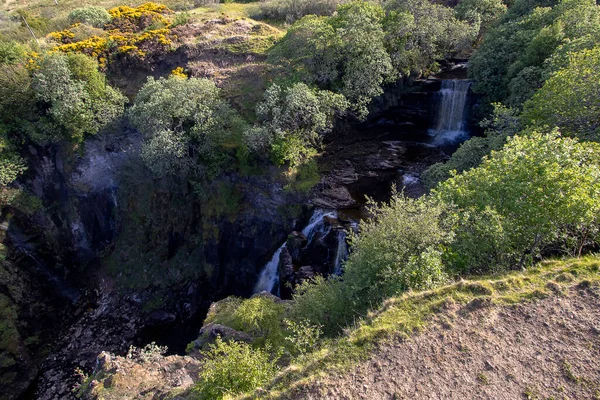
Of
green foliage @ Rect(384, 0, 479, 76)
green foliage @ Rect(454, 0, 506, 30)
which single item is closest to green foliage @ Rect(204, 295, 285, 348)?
green foliage @ Rect(384, 0, 479, 76)

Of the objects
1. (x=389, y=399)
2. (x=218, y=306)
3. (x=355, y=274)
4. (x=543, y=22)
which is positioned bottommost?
(x=218, y=306)

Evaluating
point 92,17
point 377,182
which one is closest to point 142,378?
point 377,182

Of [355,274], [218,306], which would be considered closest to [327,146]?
[218,306]

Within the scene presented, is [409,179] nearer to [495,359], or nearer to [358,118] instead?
[358,118]

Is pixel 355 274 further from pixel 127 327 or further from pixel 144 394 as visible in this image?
pixel 127 327

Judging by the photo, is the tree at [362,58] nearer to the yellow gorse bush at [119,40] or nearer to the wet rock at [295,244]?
the wet rock at [295,244]
